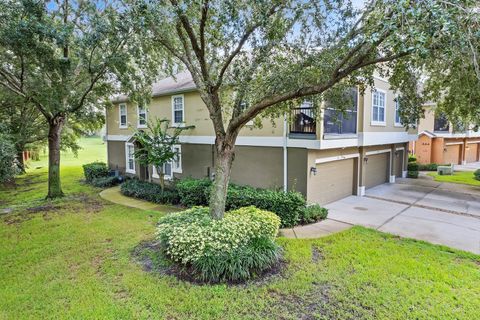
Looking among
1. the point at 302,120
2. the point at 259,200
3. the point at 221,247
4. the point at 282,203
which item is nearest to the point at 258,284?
the point at 221,247

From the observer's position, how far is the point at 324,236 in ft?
26.1

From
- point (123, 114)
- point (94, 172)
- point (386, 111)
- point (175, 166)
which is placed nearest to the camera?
point (386, 111)

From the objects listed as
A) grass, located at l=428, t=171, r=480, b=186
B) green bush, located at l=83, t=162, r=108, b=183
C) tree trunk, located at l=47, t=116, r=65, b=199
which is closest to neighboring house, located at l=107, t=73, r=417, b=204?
green bush, located at l=83, t=162, r=108, b=183

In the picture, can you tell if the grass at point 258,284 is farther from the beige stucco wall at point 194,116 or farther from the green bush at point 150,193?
the beige stucco wall at point 194,116

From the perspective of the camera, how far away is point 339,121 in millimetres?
8773

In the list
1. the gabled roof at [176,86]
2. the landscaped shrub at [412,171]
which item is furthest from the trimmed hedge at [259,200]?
the landscaped shrub at [412,171]

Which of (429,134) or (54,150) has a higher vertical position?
(429,134)

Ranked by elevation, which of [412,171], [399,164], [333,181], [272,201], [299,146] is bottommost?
[412,171]

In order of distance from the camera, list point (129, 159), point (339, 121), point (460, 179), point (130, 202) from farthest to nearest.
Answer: point (129, 159)
point (460, 179)
point (130, 202)
point (339, 121)

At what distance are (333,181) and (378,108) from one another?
4.96 meters

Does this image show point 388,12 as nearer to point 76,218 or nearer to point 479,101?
point 479,101

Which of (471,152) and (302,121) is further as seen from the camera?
(471,152)

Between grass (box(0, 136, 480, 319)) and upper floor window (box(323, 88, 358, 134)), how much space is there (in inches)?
146

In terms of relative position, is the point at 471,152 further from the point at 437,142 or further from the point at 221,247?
the point at 221,247
